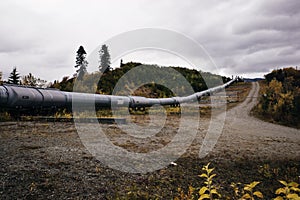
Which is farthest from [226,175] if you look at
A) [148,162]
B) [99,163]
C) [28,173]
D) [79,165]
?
[28,173]

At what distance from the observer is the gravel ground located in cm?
412

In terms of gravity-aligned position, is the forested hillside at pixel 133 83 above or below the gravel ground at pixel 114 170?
above

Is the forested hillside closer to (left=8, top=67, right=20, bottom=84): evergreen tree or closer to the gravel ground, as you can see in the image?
(left=8, top=67, right=20, bottom=84): evergreen tree

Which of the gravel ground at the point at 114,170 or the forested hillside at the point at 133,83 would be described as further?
the forested hillside at the point at 133,83

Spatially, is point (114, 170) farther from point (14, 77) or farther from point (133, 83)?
point (133, 83)

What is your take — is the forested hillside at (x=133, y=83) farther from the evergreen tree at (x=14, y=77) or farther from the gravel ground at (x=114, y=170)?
the gravel ground at (x=114, y=170)

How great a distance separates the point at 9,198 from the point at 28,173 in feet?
2.81

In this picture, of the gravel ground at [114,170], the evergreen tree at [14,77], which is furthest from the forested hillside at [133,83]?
the gravel ground at [114,170]

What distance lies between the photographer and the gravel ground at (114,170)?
162 inches

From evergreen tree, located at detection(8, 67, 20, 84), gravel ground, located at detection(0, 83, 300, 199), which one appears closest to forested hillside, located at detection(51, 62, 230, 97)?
evergreen tree, located at detection(8, 67, 20, 84)

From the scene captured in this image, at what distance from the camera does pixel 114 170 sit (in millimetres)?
5117

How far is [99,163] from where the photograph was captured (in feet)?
17.8

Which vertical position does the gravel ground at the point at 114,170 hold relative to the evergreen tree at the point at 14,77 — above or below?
below

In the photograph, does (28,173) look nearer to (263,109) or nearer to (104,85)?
(263,109)
